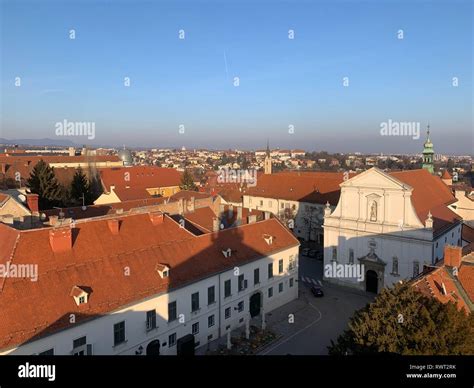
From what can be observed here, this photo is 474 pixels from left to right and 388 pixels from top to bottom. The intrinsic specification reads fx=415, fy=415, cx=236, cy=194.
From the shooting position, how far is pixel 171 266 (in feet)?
76.4

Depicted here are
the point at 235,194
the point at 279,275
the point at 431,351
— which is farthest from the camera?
the point at 235,194

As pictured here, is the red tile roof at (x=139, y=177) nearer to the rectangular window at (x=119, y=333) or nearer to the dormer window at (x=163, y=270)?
the dormer window at (x=163, y=270)

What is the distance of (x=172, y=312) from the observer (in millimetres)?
22188

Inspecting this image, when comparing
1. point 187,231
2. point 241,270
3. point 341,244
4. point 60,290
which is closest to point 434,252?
point 341,244

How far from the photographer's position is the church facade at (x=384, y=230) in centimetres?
3159

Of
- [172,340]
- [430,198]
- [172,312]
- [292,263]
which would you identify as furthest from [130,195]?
[430,198]

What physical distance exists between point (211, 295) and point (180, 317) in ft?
8.81

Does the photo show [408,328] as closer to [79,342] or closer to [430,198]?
[79,342]

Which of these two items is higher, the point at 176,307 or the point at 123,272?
the point at 123,272

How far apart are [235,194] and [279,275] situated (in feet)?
118

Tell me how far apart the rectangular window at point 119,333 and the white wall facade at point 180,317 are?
0.18 m

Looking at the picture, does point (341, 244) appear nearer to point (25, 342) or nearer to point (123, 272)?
point (123, 272)

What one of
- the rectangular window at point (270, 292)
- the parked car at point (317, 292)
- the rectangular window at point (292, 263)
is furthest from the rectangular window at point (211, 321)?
the parked car at point (317, 292)

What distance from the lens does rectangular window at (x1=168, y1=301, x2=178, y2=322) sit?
22.0 metres
